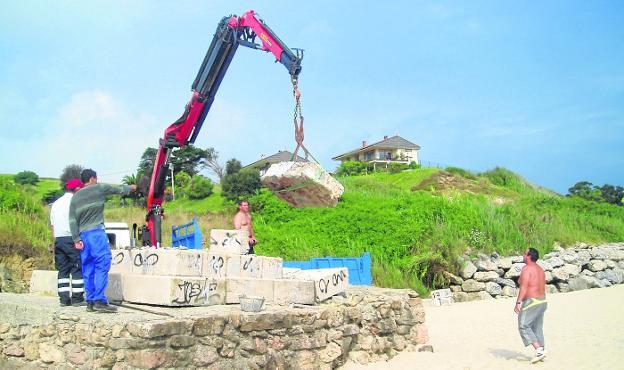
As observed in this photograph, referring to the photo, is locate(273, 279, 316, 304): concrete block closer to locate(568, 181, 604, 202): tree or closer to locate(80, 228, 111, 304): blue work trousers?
locate(80, 228, 111, 304): blue work trousers

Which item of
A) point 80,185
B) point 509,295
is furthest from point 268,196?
point 80,185

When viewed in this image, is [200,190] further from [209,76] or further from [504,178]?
[209,76]

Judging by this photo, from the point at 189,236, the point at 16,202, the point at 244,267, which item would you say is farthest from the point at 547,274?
the point at 16,202

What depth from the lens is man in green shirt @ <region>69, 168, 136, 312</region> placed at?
22.9 feet

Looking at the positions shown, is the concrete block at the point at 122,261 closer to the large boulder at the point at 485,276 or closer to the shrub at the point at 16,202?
the shrub at the point at 16,202

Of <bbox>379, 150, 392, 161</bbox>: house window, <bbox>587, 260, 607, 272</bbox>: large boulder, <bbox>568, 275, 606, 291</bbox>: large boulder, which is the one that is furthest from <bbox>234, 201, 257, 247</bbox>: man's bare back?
<bbox>379, 150, 392, 161</bbox>: house window

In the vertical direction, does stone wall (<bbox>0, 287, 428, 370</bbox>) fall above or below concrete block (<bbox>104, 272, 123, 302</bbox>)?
below

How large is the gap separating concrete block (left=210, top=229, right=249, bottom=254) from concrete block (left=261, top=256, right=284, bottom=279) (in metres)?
1.20

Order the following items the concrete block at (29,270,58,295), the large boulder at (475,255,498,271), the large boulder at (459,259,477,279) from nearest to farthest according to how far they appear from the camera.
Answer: the concrete block at (29,270,58,295), the large boulder at (459,259,477,279), the large boulder at (475,255,498,271)

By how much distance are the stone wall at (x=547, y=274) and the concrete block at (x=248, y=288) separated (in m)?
10.3

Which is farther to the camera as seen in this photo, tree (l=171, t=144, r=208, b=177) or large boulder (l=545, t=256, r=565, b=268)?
tree (l=171, t=144, r=208, b=177)

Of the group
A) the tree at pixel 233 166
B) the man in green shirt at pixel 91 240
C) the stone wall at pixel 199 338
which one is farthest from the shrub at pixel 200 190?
the man in green shirt at pixel 91 240

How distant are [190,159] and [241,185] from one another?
2297 cm

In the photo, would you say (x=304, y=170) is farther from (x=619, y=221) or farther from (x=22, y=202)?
(x=619, y=221)
